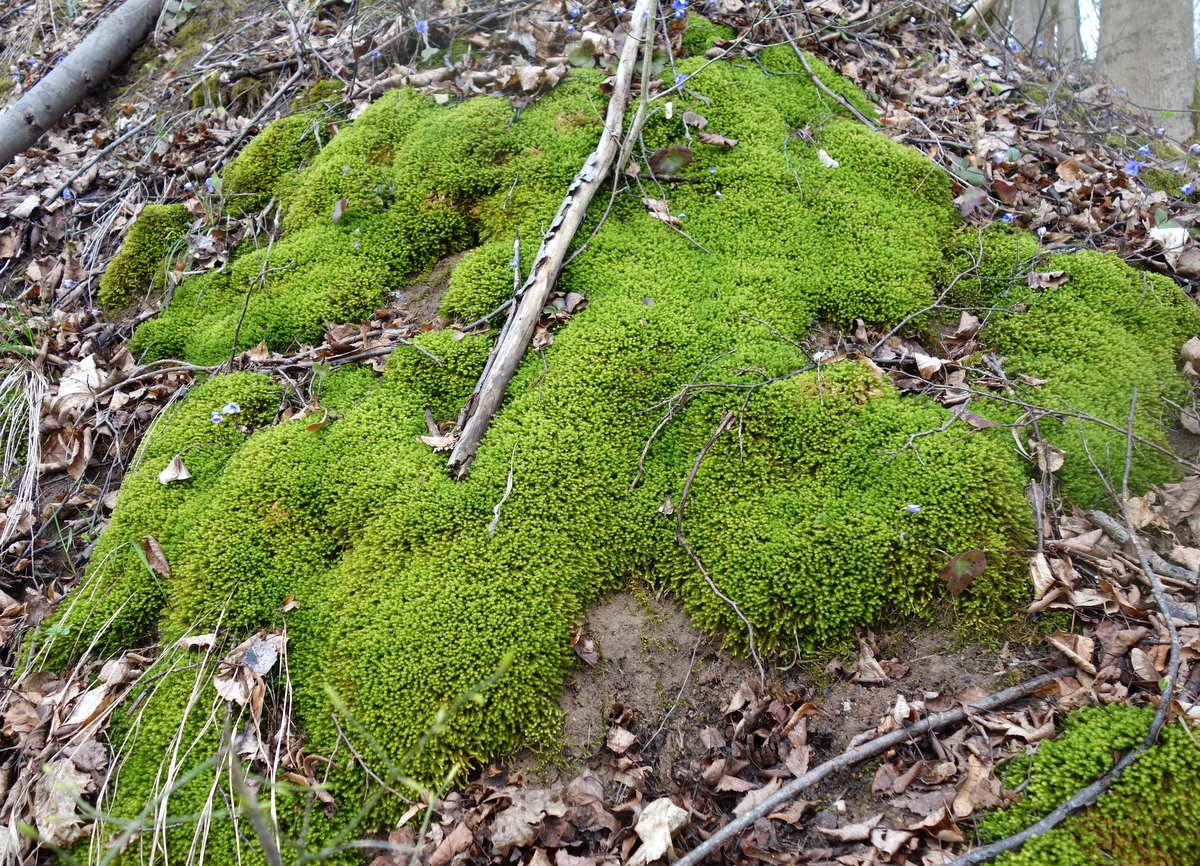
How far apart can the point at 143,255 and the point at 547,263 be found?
292 centimetres

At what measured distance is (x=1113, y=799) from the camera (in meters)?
2.15

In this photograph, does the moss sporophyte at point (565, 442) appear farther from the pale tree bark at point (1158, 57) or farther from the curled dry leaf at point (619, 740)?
the pale tree bark at point (1158, 57)

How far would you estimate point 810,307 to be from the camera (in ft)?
11.7

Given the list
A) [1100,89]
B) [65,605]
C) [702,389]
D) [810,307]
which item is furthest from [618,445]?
[1100,89]

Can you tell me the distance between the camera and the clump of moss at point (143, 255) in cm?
455

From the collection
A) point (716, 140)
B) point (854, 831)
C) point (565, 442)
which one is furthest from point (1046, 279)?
point (854, 831)

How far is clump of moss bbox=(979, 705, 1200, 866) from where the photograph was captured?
2.08 meters

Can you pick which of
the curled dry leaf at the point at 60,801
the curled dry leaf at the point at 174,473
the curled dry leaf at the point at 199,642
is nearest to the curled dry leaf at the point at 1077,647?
the curled dry leaf at the point at 199,642

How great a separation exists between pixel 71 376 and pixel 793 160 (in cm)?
442

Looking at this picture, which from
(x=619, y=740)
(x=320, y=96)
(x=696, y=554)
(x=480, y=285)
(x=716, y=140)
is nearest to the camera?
(x=619, y=740)

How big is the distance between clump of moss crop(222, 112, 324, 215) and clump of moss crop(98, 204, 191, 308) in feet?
1.29

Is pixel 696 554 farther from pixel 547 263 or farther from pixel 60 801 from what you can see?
pixel 60 801

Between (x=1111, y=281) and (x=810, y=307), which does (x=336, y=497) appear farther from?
(x=1111, y=281)

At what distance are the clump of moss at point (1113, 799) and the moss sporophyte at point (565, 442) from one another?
0.53m
